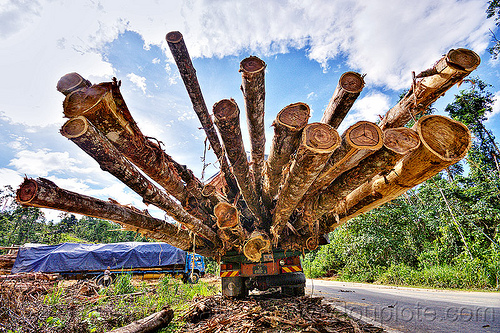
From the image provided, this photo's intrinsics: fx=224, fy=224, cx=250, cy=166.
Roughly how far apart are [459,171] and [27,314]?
28.6m

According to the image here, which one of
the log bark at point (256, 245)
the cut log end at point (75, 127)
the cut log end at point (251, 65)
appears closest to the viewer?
the cut log end at point (75, 127)

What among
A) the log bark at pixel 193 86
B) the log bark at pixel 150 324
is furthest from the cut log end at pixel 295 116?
the log bark at pixel 150 324

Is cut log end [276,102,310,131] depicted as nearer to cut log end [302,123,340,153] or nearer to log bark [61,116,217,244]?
cut log end [302,123,340,153]

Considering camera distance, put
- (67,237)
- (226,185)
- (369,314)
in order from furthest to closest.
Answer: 1. (67,237)
2. (369,314)
3. (226,185)

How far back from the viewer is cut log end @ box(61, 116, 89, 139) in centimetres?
179

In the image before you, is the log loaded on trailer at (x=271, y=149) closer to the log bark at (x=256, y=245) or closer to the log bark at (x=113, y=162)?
the log bark at (x=113, y=162)

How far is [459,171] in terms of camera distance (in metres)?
20.6

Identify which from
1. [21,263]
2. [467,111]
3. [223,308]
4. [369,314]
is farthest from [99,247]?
[467,111]

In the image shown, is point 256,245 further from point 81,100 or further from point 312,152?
point 81,100

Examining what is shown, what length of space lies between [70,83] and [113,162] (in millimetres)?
732

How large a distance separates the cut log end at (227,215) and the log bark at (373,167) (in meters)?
1.17

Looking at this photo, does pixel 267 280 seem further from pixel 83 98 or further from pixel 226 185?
pixel 83 98

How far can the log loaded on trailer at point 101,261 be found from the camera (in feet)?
39.9

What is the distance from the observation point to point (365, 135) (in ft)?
7.10
